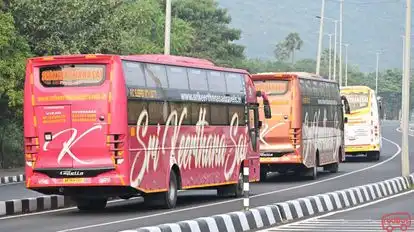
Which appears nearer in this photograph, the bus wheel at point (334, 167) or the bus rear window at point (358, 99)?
the bus wheel at point (334, 167)

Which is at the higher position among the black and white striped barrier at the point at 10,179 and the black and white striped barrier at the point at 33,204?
the black and white striped barrier at the point at 33,204

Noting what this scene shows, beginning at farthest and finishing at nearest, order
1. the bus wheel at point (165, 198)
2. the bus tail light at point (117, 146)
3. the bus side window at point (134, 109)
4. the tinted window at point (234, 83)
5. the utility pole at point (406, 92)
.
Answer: the utility pole at point (406, 92)
the tinted window at point (234, 83)
the bus wheel at point (165, 198)
the bus side window at point (134, 109)
the bus tail light at point (117, 146)

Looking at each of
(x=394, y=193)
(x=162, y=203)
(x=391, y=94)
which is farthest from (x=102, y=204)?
(x=391, y=94)

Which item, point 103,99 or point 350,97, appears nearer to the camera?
point 103,99

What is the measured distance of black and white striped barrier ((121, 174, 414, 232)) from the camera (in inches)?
599

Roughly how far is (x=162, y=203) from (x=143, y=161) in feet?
4.71

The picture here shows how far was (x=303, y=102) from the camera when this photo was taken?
3195 centimetres

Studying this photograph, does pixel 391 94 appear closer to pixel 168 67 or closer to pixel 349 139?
Answer: pixel 349 139

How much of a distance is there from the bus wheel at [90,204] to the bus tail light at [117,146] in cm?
252

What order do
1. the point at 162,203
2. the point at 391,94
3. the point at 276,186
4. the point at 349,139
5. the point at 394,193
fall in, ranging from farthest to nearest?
the point at 391,94 < the point at 349,139 < the point at 276,186 < the point at 394,193 < the point at 162,203

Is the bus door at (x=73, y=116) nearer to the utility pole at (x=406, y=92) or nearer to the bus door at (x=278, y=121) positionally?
the bus door at (x=278, y=121)

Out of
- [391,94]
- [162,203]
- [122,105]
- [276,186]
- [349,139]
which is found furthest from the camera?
[391,94]

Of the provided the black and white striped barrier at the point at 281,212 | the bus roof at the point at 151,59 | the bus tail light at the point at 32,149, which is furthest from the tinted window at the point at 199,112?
the bus tail light at the point at 32,149

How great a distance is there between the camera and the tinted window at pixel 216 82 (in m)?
24.2
